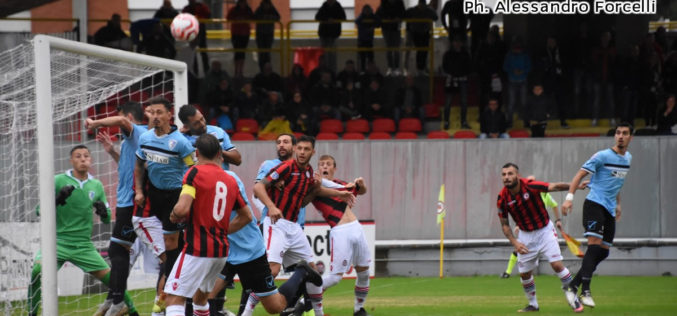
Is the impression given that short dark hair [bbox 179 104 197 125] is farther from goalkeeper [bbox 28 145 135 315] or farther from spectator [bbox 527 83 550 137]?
spectator [bbox 527 83 550 137]

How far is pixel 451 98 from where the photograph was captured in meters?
20.5

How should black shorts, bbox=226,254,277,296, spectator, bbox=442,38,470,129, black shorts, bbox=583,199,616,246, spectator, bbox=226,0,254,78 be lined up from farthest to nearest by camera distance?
spectator, bbox=226,0,254,78 → spectator, bbox=442,38,470,129 → black shorts, bbox=583,199,616,246 → black shorts, bbox=226,254,277,296

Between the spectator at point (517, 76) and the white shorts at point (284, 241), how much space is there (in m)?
11.0

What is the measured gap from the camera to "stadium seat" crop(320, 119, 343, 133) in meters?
19.5

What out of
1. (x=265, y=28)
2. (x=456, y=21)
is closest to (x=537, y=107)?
(x=456, y=21)

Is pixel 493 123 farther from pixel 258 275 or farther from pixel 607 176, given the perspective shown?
pixel 258 275

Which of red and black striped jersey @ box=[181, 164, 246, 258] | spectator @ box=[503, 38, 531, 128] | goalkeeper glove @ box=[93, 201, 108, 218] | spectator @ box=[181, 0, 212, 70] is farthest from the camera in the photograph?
spectator @ box=[181, 0, 212, 70]

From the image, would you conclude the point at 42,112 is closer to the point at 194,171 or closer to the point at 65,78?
the point at 194,171

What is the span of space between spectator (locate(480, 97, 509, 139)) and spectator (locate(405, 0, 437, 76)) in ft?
11.4

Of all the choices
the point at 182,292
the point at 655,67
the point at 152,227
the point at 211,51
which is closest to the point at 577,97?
the point at 655,67

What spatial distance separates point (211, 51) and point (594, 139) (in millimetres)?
9532

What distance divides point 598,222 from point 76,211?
623 cm

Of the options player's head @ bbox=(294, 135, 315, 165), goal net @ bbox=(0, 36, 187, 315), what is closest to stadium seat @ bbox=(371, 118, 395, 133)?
goal net @ bbox=(0, 36, 187, 315)

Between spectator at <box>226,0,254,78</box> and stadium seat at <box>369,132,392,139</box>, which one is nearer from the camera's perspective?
stadium seat at <box>369,132,392,139</box>
